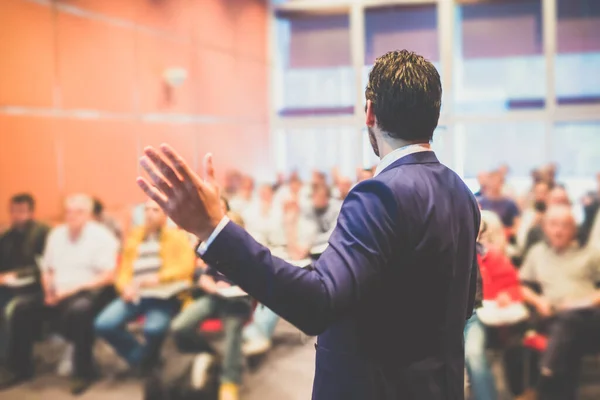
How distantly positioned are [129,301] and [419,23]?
696 centimetres

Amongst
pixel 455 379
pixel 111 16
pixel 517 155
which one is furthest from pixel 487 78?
pixel 455 379

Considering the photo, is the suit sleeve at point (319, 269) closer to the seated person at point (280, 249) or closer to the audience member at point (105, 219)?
the seated person at point (280, 249)

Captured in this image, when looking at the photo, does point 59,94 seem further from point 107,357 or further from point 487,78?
point 487,78

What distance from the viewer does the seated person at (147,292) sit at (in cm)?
357

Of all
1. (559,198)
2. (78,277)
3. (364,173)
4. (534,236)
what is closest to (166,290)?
(78,277)

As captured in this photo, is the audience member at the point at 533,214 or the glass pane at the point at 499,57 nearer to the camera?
the audience member at the point at 533,214

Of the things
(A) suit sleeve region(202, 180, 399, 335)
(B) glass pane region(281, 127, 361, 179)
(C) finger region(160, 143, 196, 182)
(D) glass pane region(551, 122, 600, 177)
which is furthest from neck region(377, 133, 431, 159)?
(D) glass pane region(551, 122, 600, 177)

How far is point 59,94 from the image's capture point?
473 centimetres

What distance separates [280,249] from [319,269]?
2.27ft

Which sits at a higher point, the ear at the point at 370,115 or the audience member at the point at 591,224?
the ear at the point at 370,115

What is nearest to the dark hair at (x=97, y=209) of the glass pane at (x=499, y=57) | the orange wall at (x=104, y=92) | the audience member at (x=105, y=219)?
the audience member at (x=105, y=219)

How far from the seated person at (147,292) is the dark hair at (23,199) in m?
0.82

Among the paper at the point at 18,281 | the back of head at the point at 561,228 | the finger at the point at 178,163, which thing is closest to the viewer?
the finger at the point at 178,163

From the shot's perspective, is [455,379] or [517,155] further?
[517,155]
